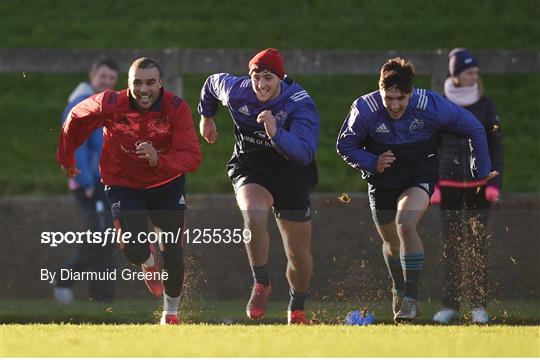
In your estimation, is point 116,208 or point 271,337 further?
point 116,208

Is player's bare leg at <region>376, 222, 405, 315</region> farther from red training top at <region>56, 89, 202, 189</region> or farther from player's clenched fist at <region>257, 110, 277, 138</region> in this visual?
red training top at <region>56, 89, 202, 189</region>

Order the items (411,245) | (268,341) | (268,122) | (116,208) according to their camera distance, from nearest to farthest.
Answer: (268,341)
(268,122)
(411,245)
(116,208)

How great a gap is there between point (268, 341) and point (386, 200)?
7.04 feet

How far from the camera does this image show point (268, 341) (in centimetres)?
964

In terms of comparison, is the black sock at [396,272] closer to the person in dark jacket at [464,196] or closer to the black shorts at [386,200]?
the black shorts at [386,200]

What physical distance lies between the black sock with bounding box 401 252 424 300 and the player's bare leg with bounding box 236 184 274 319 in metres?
0.99

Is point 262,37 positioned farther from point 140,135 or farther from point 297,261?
point 140,135

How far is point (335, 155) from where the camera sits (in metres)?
17.9

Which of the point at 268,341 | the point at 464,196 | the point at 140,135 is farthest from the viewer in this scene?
the point at 464,196

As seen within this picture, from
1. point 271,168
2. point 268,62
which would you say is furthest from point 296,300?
point 268,62

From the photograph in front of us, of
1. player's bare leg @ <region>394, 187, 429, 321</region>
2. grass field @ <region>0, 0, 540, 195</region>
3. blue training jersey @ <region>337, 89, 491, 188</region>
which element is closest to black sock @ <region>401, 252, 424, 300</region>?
player's bare leg @ <region>394, 187, 429, 321</region>

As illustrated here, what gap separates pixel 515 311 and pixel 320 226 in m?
1.89

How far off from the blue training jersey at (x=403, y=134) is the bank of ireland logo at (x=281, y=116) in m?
0.44

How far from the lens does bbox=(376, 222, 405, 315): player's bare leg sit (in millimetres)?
11617
